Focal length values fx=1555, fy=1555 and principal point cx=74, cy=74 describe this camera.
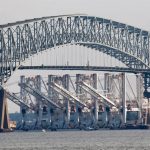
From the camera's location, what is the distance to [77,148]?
17500cm

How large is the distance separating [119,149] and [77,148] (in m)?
6.78

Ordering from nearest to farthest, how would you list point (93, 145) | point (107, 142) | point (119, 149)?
point (119, 149), point (93, 145), point (107, 142)

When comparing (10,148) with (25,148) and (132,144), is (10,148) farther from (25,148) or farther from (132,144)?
(132,144)

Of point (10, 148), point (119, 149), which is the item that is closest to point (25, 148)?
point (10, 148)

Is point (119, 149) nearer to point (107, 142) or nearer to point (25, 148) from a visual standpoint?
point (25, 148)

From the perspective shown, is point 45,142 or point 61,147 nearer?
point 61,147

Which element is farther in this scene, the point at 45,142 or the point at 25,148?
the point at 45,142

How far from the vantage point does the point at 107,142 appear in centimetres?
19462

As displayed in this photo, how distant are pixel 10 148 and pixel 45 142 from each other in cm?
2143

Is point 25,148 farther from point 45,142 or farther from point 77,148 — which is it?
point 45,142

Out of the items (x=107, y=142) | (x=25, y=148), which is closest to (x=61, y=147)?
(x=25, y=148)

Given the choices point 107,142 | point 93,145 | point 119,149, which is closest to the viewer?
point 119,149

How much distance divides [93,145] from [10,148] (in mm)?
10875

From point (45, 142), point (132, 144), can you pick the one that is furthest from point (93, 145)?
point (45, 142)
